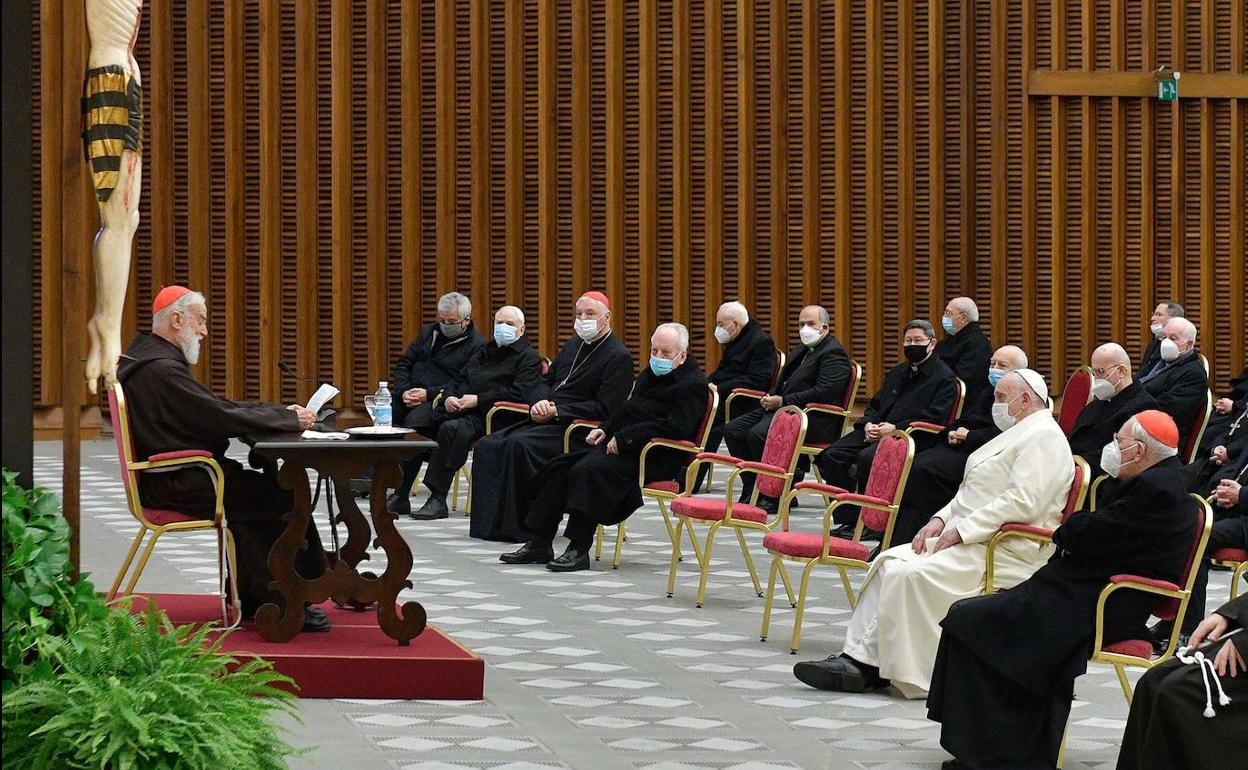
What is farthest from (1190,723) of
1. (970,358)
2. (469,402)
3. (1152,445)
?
(970,358)

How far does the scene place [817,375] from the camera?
434 inches

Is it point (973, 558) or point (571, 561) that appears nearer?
point (973, 558)

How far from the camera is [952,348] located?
11289mm

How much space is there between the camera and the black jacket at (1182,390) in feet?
30.5

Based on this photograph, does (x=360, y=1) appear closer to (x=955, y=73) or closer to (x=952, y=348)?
(x=955, y=73)

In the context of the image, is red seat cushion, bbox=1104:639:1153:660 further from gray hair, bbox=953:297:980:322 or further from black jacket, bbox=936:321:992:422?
gray hair, bbox=953:297:980:322

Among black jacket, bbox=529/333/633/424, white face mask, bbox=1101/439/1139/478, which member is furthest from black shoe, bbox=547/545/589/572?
white face mask, bbox=1101/439/1139/478

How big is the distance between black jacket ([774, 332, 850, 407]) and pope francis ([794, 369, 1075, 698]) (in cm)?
454

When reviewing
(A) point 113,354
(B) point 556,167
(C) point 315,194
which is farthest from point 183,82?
(A) point 113,354

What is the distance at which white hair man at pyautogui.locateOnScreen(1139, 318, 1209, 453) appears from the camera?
9.30 m

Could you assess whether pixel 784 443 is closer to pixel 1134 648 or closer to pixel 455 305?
pixel 1134 648

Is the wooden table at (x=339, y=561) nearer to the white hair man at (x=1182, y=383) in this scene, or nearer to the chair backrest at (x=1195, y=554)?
the chair backrest at (x=1195, y=554)

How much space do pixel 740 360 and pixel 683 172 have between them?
3568 millimetres

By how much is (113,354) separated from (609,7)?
399 inches
